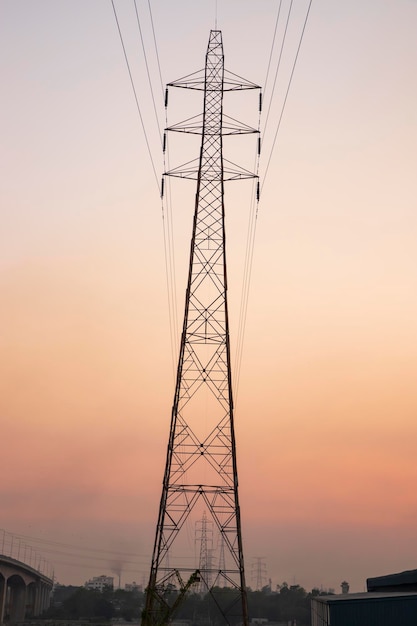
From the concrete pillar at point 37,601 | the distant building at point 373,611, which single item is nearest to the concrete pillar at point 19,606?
the concrete pillar at point 37,601

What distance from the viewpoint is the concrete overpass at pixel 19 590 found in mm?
157375

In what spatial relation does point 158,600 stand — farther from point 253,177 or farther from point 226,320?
point 253,177

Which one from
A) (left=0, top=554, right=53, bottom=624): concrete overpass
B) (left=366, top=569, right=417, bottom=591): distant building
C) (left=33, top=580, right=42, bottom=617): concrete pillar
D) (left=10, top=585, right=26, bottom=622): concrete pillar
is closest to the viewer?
(left=366, top=569, right=417, bottom=591): distant building

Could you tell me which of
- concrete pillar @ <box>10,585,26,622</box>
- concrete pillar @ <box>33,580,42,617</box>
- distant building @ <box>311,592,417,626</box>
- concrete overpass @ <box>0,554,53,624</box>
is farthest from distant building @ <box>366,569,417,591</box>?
concrete pillar @ <box>33,580,42,617</box>

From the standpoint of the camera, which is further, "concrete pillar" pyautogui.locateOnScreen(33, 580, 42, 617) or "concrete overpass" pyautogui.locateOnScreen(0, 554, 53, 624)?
"concrete pillar" pyautogui.locateOnScreen(33, 580, 42, 617)

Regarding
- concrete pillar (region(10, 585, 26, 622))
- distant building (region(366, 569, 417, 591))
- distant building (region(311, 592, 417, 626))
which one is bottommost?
distant building (region(311, 592, 417, 626))

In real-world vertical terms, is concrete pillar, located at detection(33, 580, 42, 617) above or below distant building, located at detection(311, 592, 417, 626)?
above

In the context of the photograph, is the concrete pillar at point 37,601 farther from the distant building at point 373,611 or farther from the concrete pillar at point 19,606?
the distant building at point 373,611

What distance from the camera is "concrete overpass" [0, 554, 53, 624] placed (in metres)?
157

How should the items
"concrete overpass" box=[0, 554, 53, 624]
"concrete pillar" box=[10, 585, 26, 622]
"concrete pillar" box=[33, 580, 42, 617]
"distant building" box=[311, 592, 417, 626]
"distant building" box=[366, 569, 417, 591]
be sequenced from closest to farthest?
Result: 1. "distant building" box=[311, 592, 417, 626]
2. "distant building" box=[366, 569, 417, 591]
3. "concrete overpass" box=[0, 554, 53, 624]
4. "concrete pillar" box=[10, 585, 26, 622]
5. "concrete pillar" box=[33, 580, 42, 617]

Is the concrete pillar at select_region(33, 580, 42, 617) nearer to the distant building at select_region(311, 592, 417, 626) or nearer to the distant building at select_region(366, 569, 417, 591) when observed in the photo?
the distant building at select_region(366, 569, 417, 591)

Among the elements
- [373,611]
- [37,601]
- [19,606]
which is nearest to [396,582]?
[373,611]

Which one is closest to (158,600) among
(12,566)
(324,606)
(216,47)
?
(324,606)

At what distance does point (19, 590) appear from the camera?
Answer: 18100 cm
